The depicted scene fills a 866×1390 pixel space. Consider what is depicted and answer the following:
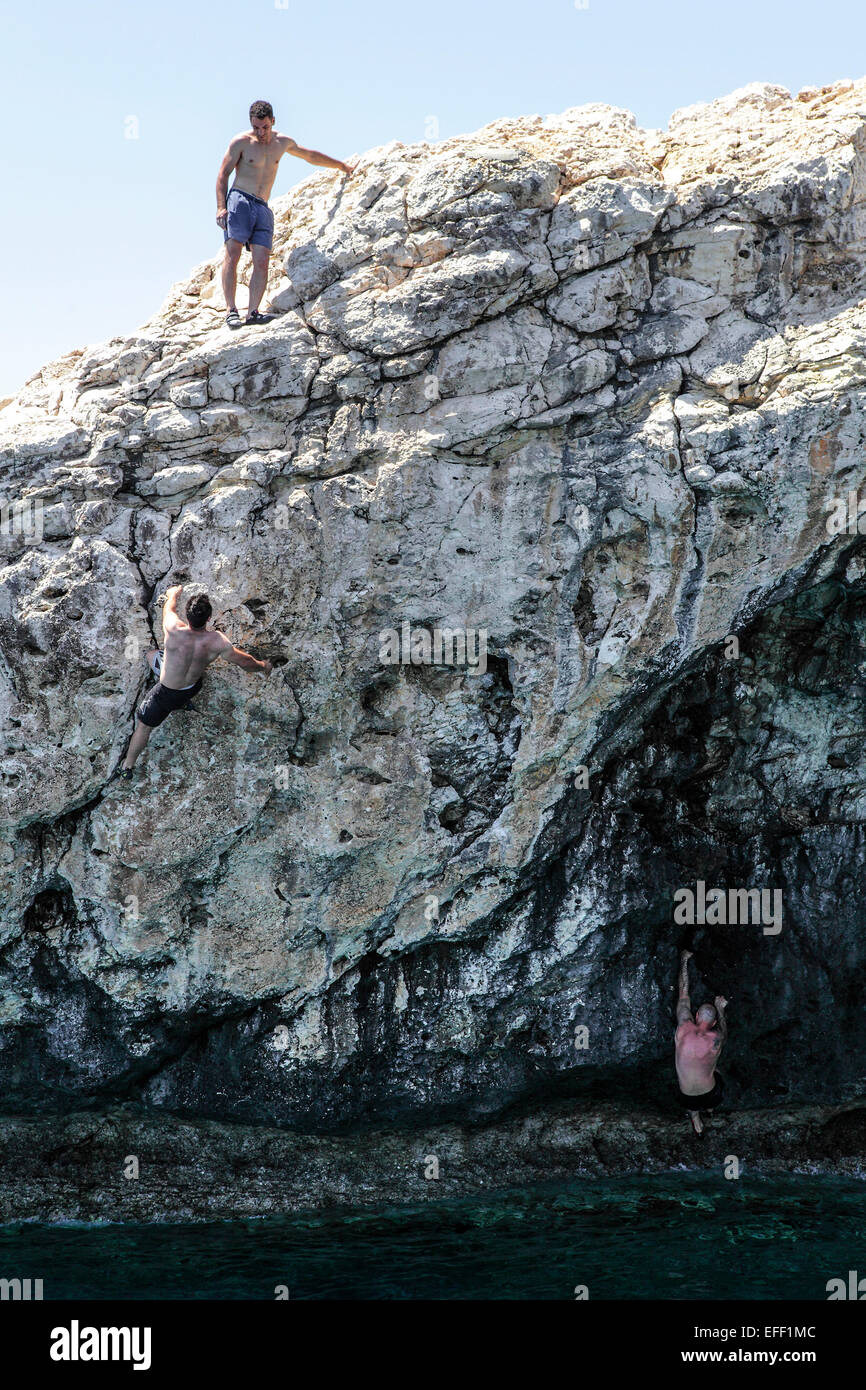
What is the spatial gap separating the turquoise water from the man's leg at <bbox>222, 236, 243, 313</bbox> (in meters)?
8.45

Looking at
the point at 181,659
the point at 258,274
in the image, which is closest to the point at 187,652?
the point at 181,659

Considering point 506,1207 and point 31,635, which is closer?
point 31,635

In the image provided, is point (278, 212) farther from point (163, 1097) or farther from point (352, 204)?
point (163, 1097)

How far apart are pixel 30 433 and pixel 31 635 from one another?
1.86m

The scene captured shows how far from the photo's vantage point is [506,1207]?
35.5ft

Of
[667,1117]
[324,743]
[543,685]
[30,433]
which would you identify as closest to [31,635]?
[30,433]

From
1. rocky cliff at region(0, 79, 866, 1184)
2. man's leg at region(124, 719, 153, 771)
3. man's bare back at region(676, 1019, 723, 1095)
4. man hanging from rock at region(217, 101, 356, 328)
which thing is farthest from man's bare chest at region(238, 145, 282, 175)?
man's bare back at region(676, 1019, 723, 1095)

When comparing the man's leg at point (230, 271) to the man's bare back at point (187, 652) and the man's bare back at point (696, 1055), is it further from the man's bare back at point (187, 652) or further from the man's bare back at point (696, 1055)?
the man's bare back at point (696, 1055)

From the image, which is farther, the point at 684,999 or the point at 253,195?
the point at 684,999

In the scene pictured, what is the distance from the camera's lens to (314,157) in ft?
33.0

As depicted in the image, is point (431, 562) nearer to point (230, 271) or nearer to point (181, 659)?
point (181, 659)

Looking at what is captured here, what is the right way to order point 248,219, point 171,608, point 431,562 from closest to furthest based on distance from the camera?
point 171,608 < point 431,562 < point 248,219

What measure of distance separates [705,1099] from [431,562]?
5.90 metres

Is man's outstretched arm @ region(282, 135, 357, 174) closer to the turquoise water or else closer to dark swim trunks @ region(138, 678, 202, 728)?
dark swim trunks @ region(138, 678, 202, 728)
